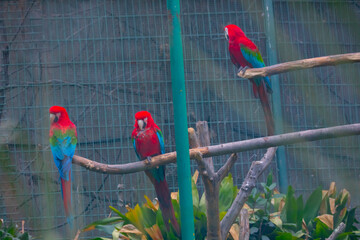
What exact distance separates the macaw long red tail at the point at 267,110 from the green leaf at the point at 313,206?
0.67m

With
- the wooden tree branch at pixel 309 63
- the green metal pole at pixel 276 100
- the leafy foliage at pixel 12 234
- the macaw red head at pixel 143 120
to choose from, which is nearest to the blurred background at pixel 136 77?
the green metal pole at pixel 276 100

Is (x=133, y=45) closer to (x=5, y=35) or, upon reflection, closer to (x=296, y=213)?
(x=5, y=35)

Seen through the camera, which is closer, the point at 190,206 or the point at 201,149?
the point at 190,206

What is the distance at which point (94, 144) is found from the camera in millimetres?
2262

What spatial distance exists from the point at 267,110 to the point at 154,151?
0.54m

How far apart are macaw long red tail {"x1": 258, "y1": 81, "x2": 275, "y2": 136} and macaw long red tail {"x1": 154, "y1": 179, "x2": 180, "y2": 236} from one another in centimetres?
52

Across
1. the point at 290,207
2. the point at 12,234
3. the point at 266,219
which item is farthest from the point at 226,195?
the point at 12,234

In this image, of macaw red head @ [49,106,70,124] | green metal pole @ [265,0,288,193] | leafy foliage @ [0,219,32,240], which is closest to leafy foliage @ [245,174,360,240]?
green metal pole @ [265,0,288,193]

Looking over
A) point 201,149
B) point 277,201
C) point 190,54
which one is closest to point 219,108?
point 190,54

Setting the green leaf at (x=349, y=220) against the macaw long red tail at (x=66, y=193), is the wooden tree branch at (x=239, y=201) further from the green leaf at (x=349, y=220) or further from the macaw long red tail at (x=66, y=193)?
the macaw long red tail at (x=66, y=193)

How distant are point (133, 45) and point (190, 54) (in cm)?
36

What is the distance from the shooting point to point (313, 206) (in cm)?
198

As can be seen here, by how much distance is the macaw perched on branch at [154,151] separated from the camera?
163 cm

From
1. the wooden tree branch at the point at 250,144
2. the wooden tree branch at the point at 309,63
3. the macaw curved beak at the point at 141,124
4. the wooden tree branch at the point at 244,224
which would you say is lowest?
the wooden tree branch at the point at 244,224
